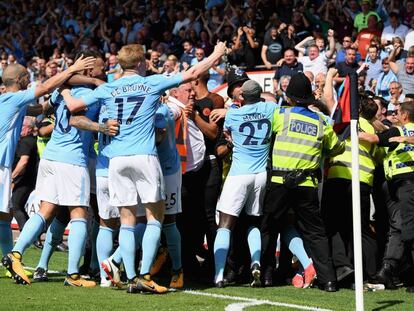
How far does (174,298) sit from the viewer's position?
8.81m

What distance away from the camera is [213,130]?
1028 cm

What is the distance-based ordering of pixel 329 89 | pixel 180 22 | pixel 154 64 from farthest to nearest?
pixel 180 22, pixel 154 64, pixel 329 89

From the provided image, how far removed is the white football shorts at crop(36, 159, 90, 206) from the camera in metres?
9.71

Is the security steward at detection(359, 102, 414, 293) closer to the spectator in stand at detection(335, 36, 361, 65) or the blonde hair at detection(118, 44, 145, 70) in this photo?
the blonde hair at detection(118, 44, 145, 70)

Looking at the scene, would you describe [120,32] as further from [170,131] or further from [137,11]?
[170,131]

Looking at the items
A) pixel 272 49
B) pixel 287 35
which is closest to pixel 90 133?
pixel 272 49

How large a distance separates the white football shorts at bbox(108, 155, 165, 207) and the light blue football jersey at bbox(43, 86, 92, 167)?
2.61ft

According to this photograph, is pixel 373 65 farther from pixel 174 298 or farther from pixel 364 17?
pixel 174 298

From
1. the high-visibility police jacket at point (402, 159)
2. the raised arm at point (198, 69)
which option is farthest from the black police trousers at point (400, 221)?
the raised arm at point (198, 69)

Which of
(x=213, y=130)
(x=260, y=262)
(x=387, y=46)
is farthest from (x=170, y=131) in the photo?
(x=387, y=46)

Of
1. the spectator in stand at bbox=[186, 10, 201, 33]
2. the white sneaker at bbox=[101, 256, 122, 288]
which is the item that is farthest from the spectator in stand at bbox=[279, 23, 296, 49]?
the white sneaker at bbox=[101, 256, 122, 288]

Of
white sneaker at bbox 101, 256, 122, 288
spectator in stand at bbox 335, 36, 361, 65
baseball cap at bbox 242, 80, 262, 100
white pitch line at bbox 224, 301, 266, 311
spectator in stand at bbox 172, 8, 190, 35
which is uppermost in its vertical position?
A: spectator in stand at bbox 172, 8, 190, 35

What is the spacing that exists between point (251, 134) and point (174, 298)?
2.05 m

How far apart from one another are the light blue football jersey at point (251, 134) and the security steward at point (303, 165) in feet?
0.36
